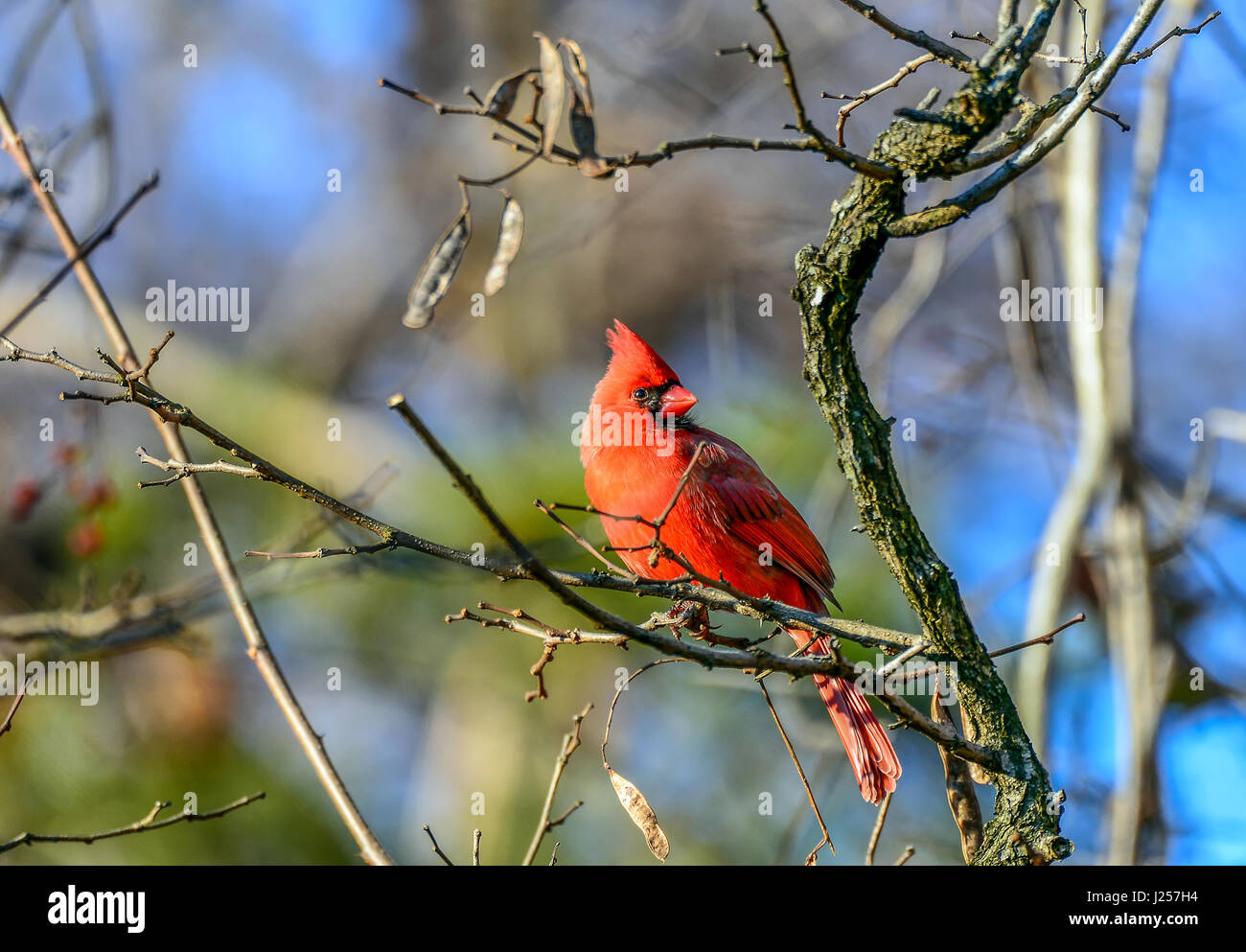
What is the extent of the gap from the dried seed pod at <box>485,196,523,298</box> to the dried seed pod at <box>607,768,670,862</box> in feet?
3.15

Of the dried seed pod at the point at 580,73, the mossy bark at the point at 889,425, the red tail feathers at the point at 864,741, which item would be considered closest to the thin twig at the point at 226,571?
the dried seed pod at the point at 580,73

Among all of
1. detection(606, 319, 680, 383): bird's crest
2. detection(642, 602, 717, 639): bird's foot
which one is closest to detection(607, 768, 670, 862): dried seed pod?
detection(642, 602, 717, 639): bird's foot

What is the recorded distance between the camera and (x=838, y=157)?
160 centimetres

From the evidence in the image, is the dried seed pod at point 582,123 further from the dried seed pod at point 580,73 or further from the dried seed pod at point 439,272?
the dried seed pod at point 439,272

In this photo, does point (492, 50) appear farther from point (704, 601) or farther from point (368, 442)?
point (704, 601)

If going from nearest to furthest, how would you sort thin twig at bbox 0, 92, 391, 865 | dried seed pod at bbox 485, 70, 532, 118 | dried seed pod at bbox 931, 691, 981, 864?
dried seed pod at bbox 485, 70, 532, 118, thin twig at bbox 0, 92, 391, 865, dried seed pod at bbox 931, 691, 981, 864

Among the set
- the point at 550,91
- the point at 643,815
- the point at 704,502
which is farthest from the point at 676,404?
the point at 550,91

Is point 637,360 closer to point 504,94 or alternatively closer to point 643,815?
point 643,815

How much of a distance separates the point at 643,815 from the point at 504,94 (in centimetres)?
136

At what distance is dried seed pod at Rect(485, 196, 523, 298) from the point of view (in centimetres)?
180

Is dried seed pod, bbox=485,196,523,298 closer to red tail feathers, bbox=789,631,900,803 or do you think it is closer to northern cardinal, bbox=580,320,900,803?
northern cardinal, bbox=580,320,900,803

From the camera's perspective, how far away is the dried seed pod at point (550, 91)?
152 cm

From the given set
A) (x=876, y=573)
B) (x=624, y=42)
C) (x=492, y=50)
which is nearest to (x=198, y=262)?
(x=492, y=50)

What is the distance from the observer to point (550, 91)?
1588 mm
